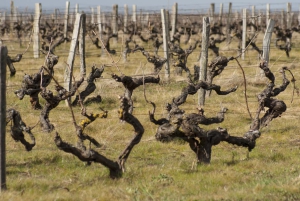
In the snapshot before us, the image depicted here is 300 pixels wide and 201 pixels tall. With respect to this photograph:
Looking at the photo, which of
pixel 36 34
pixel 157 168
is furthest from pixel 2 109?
pixel 36 34

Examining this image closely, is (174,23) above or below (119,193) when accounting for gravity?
above

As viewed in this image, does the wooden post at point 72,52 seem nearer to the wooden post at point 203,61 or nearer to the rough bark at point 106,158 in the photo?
the wooden post at point 203,61

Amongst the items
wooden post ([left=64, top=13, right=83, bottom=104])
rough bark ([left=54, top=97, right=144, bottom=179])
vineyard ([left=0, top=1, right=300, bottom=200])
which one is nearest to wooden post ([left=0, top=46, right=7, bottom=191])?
vineyard ([left=0, top=1, right=300, bottom=200])

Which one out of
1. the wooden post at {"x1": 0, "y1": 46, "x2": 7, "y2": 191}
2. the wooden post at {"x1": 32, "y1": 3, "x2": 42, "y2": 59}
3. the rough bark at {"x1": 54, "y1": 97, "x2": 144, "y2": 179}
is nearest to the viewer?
the wooden post at {"x1": 0, "y1": 46, "x2": 7, "y2": 191}

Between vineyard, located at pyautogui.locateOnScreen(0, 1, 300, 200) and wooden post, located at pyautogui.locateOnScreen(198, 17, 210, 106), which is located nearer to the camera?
vineyard, located at pyautogui.locateOnScreen(0, 1, 300, 200)

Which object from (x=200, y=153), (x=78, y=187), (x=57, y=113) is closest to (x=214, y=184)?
(x=200, y=153)

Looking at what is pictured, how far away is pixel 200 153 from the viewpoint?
698 centimetres

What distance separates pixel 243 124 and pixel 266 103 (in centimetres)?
122

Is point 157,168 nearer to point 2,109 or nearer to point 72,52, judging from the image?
point 2,109

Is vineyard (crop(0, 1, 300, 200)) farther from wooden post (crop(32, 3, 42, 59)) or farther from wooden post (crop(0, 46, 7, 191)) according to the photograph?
wooden post (crop(32, 3, 42, 59))

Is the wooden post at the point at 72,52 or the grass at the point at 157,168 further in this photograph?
the wooden post at the point at 72,52

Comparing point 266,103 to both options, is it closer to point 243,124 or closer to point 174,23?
point 243,124

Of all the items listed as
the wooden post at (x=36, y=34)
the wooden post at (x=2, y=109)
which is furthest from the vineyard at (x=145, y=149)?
the wooden post at (x=36, y=34)

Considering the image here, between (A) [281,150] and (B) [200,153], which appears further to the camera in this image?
(A) [281,150]
